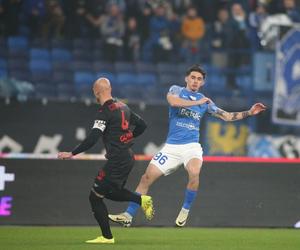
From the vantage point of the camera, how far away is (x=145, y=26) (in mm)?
23062

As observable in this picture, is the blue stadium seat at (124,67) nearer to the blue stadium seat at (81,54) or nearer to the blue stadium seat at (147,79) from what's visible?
the blue stadium seat at (147,79)

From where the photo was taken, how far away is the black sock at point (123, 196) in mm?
11531

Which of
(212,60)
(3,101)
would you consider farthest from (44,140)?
(212,60)

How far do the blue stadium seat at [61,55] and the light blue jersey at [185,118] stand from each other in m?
10.1

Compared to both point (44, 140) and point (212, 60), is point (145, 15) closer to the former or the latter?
point (212, 60)

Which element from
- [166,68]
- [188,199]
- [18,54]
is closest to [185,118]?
[188,199]

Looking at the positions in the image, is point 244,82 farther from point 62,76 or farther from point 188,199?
point 188,199

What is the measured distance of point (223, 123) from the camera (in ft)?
70.1

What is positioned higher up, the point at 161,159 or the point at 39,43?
the point at 39,43

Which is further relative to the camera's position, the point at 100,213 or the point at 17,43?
the point at 17,43

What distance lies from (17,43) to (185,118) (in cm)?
1039

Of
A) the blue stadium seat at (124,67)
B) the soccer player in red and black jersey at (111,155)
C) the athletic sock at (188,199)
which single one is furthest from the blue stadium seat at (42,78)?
the soccer player in red and black jersey at (111,155)

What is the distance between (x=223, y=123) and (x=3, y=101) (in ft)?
16.9

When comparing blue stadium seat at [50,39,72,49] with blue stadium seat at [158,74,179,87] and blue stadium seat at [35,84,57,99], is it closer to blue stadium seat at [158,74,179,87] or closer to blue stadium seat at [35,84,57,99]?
blue stadium seat at [35,84,57,99]
